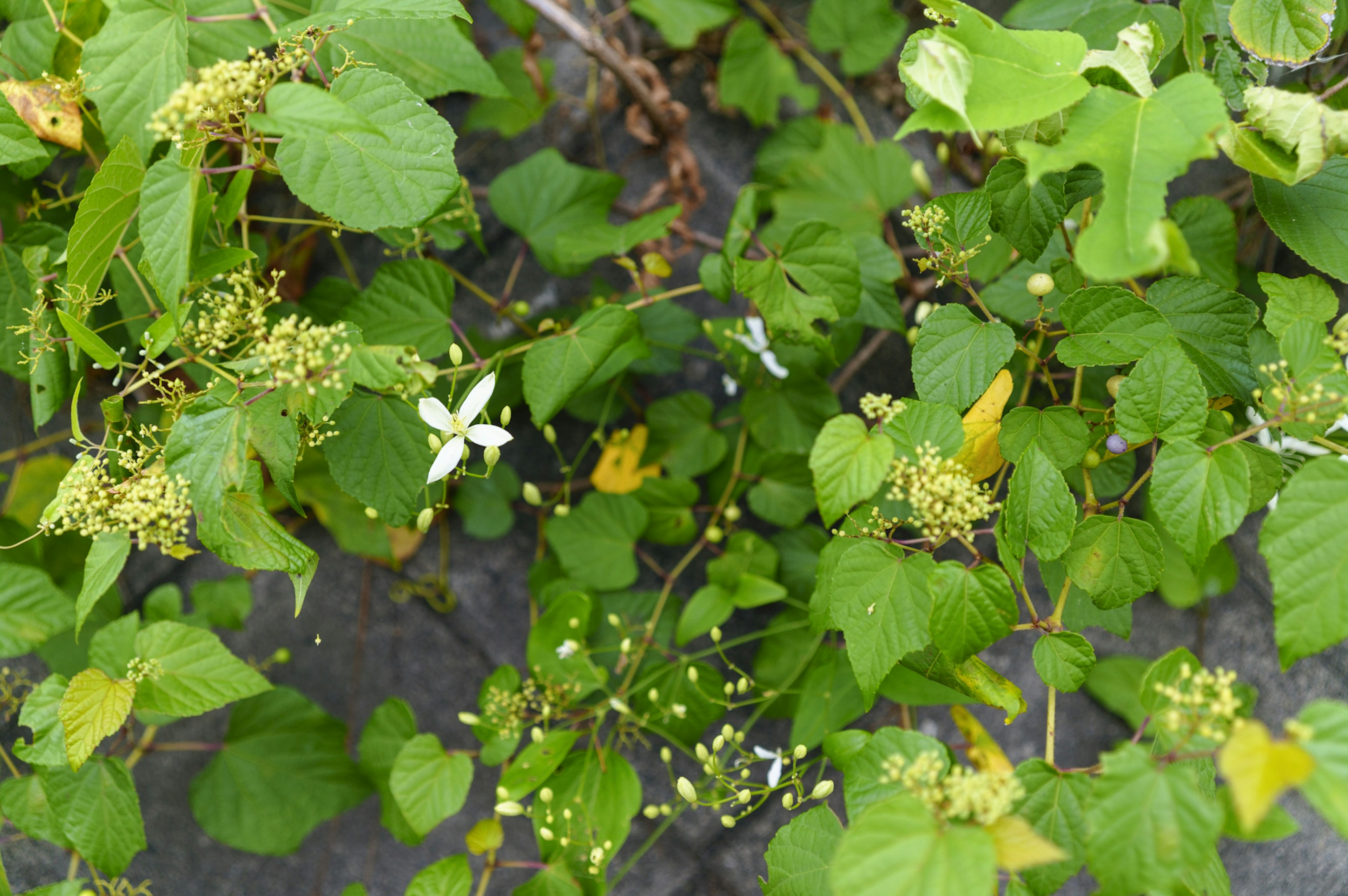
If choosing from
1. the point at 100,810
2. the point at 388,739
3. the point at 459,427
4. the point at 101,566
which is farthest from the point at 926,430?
the point at 100,810

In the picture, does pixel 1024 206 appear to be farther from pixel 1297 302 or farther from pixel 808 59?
pixel 808 59

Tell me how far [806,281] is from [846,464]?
50 centimetres

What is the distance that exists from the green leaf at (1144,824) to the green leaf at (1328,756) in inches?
4.1

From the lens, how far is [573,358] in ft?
4.58

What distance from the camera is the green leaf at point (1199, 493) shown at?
3.30ft

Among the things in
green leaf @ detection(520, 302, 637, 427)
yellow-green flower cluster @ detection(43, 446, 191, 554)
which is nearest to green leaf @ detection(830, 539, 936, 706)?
green leaf @ detection(520, 302, 637, 427)

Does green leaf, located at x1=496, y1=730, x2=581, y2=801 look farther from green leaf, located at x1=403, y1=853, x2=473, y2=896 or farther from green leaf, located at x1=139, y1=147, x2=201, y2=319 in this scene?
green leaf, located at x1=139, y1=147, x2=201, y2=319

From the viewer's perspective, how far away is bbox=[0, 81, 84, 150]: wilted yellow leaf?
1270 millimetres

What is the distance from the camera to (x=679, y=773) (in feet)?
6.09

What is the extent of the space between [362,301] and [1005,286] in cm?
120

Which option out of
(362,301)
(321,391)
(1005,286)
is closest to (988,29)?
(1005,286)

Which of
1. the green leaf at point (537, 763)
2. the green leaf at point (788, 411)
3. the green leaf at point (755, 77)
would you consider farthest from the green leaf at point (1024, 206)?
the green leaf at point (537, 763)

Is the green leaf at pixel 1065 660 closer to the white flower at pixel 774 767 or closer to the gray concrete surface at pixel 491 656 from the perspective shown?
the white flower at pixel 774 767

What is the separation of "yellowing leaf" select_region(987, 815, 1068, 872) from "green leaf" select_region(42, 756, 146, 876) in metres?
1.40
